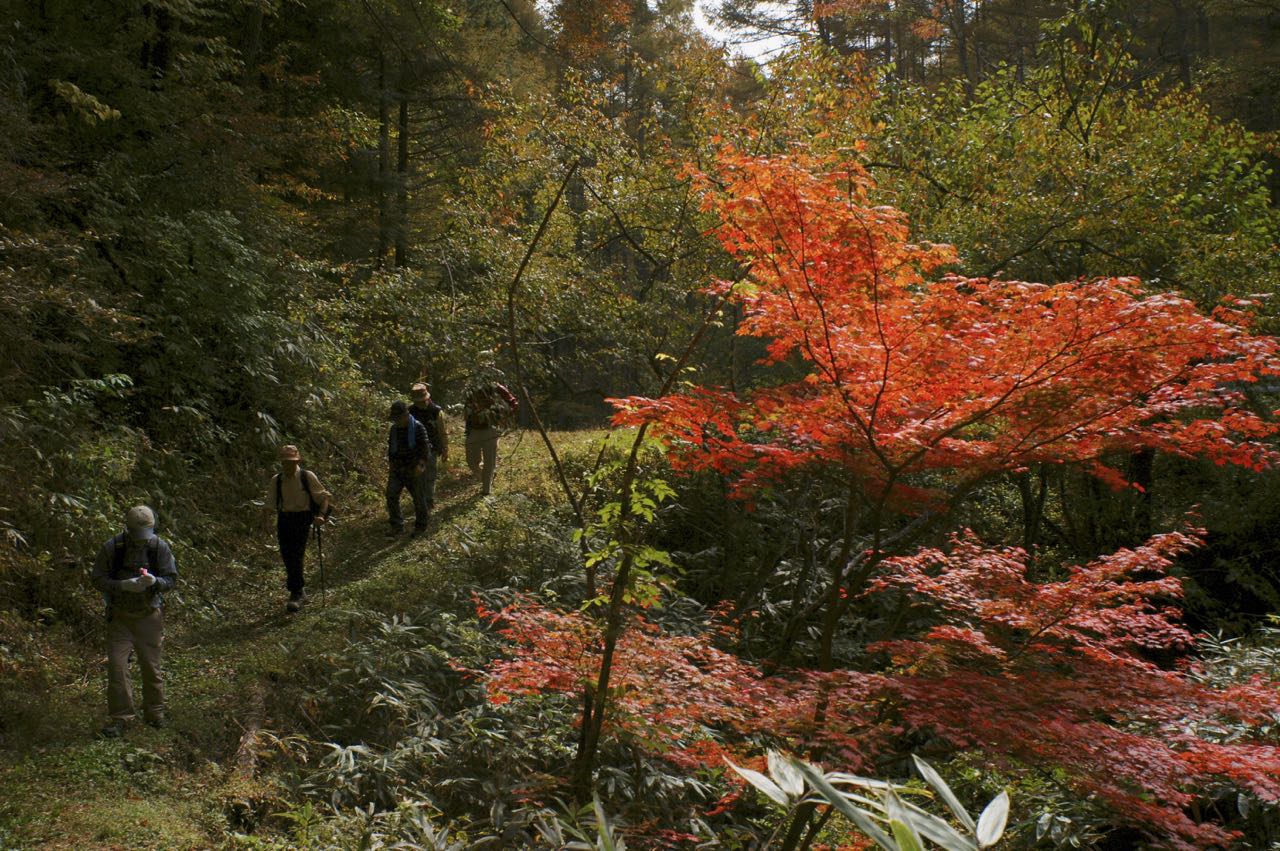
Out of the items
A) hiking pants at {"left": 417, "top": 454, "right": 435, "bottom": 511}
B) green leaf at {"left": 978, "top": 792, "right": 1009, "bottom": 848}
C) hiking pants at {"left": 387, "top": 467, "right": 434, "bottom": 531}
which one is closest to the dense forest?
green leaf at {"left": 978, "top": 792, "right": 1009, "bottom": 848}

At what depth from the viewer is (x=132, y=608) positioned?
5.50 m

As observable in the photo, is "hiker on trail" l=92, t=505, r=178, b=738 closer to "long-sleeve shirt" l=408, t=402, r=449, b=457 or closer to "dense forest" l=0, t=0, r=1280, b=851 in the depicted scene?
"dense forest" l=0, t=0, r=1280, b=851

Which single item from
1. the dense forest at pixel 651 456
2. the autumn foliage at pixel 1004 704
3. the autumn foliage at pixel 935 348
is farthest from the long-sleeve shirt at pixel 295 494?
the autumn foliage at pixel 935 348

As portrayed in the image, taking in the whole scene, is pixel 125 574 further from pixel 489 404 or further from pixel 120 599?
pixel 489 404

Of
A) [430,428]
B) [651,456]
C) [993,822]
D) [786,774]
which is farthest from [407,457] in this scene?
[993,822]

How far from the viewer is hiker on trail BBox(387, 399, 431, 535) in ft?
31.1

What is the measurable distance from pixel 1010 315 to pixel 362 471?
Result: 9.34 m

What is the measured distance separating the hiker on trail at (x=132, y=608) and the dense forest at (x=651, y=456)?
22cm

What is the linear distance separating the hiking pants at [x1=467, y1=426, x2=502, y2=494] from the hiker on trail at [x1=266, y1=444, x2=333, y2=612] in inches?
141

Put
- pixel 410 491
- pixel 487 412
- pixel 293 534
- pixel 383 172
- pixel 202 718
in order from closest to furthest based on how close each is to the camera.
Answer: pixel 202 718
pixel 293 534
pixel 410 491
pixel 487 412
pixel 383 172

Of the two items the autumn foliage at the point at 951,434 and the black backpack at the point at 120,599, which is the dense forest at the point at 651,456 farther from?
the black backpack at the point at 120,599

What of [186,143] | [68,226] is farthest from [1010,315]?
[186,143]

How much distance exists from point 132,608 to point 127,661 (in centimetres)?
36

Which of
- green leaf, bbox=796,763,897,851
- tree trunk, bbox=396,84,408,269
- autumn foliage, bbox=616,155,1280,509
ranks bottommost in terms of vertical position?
green leaf, bbox=796,763,897,851
